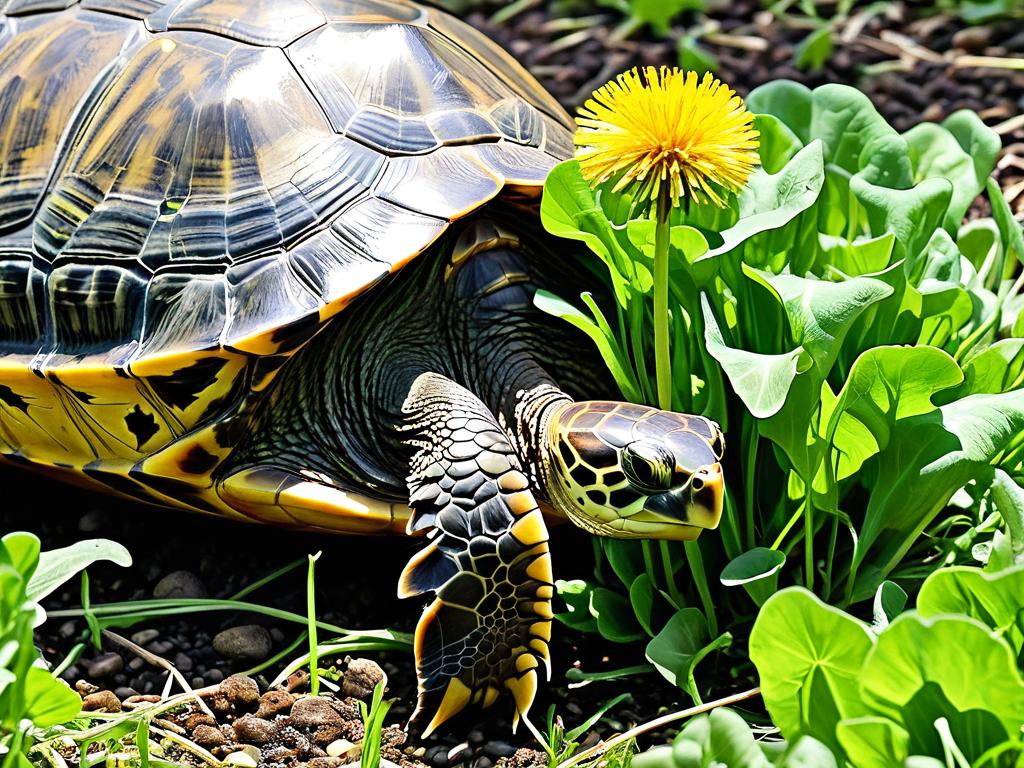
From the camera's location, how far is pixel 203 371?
227cm

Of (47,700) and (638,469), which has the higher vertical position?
(638,469)

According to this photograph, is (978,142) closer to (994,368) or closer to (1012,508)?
(994,368)

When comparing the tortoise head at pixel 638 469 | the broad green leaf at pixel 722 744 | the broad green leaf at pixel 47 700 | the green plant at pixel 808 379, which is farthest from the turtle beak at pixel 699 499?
the broad green leaf at pixel 47 700

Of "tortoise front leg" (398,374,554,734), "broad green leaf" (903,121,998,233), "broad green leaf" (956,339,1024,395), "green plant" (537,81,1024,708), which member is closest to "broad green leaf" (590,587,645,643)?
"green plant" (537,81,1024,708)

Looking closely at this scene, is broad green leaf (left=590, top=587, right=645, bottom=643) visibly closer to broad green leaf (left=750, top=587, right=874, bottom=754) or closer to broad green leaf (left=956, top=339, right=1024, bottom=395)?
broad green leaf (left=750, top=587, right=874, bottom=754)

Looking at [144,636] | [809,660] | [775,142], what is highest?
[775,142]

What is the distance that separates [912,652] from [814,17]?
3.46m

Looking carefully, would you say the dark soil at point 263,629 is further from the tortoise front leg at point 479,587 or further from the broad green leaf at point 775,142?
the broad green leaf at point 775,142

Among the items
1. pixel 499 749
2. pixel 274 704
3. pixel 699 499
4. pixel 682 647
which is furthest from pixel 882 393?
pixel 274 704

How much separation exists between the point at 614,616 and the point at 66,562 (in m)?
1.02

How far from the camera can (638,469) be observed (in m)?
1.97

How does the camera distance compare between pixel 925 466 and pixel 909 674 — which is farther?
pixel 925 466

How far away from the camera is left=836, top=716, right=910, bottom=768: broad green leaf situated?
148 cm

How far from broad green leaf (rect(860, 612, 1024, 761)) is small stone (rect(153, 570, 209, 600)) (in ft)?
4.85
